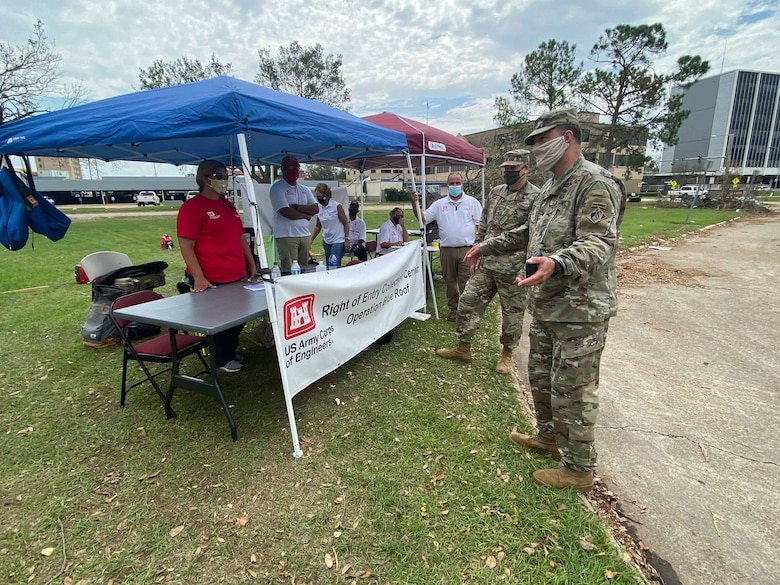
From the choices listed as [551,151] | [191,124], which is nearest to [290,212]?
[191,124]

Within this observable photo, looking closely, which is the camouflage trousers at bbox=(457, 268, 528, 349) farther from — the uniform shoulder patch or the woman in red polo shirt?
the woman in red polo shirt

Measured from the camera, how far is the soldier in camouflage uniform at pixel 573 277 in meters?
1.94

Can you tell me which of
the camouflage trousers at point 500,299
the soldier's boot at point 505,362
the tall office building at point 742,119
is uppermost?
the tall office building at point 742,119

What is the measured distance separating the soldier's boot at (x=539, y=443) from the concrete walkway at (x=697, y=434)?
298 mm

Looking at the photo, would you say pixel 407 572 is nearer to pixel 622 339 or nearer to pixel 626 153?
pixel 622 339

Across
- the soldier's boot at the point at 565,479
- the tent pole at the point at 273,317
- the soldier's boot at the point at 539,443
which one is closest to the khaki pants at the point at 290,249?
the tent pole at the point at 273,317

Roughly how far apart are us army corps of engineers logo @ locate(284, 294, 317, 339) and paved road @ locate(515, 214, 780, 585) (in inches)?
85.5

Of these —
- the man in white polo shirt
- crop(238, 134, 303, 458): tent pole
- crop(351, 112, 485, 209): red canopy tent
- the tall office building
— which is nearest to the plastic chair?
crop(238, 134, 303, 458): tent pole

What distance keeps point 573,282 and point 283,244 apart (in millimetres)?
4143

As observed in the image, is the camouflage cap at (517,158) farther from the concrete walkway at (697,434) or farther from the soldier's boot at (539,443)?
the soldier's boot at (539,443)

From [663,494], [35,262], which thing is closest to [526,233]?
[663,494]

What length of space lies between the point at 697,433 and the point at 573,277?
6.58 feet

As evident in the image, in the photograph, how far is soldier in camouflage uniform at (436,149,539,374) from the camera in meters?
3.73

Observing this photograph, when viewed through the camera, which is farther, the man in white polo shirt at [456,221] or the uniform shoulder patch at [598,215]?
the man in white polo shirt at [456,221]
